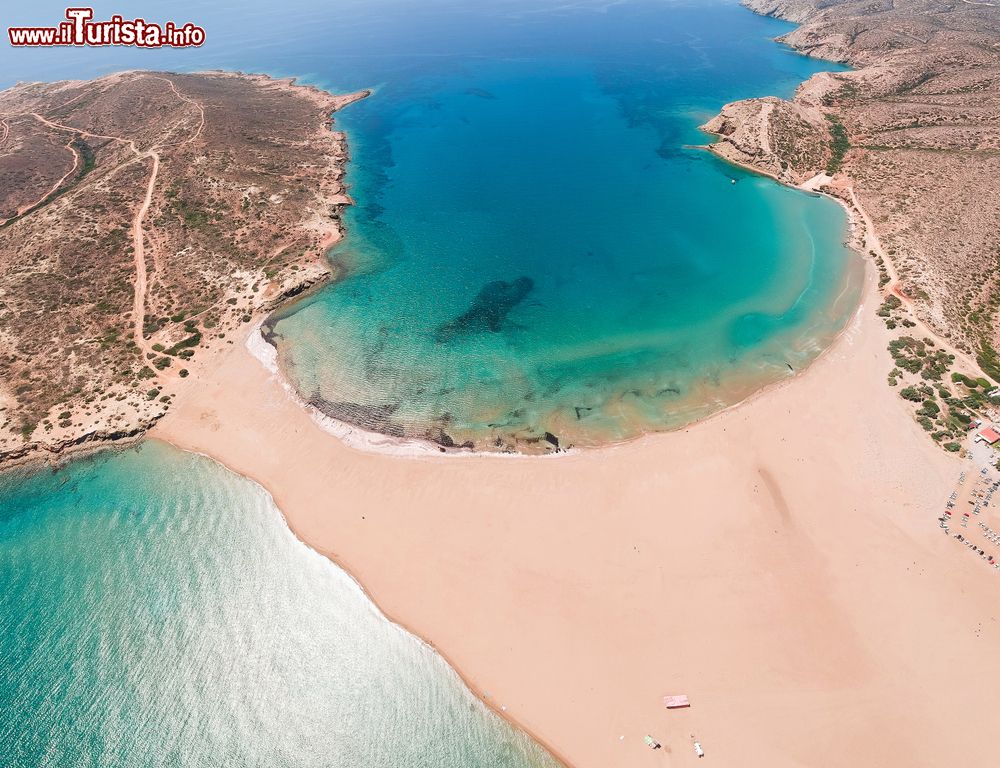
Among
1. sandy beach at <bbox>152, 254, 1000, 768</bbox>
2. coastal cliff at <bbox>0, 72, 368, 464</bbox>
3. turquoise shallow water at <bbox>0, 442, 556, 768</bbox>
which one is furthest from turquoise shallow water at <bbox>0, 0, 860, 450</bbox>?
turquoise shallow water at <bbox>0, 442, 556, 768</bbox>

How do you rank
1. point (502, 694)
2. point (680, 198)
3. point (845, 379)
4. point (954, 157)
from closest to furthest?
point (502, 694)
point (845, 379)
point (954, 157)
point (680, 198)

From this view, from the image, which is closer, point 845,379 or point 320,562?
point 320,562

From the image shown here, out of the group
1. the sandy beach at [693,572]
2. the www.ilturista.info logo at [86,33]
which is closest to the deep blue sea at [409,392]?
the sandy beach at [693,572]

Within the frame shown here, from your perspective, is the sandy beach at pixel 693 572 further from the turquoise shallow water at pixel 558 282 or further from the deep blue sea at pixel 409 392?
the turquoise shallow water at pixel 558 282

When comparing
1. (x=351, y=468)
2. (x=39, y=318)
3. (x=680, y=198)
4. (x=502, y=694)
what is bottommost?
(x=502, y=694)

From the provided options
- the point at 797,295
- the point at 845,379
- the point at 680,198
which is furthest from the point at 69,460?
the point at 680,198

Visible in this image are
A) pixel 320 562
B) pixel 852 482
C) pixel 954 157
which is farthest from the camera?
pixel 954 157

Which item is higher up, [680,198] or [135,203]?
[680,198]

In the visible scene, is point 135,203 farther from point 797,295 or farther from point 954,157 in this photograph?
point 954,157
